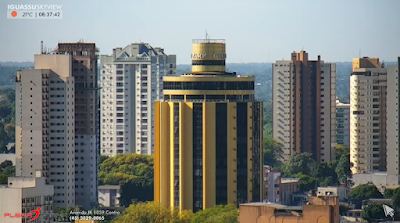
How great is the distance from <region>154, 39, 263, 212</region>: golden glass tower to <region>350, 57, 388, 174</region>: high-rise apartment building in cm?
4178

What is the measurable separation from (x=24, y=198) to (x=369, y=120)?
59.9m

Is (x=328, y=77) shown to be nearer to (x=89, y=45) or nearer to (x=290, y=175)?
(x=290, y=175)

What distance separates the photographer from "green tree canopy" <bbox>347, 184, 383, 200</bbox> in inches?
5162

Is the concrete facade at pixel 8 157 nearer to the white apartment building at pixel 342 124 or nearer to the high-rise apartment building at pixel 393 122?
the high-rise apartment building at pixel 393 122

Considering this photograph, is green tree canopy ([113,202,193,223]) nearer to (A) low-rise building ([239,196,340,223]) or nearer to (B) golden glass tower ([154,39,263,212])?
(B) golden glass tower ([154,39,263,212])

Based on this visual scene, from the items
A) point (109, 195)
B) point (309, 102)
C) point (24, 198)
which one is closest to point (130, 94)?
point (309, 102)

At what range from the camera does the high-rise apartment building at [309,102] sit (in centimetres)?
15875

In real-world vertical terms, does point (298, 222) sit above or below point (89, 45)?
below

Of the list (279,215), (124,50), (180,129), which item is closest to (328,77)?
(124,50)

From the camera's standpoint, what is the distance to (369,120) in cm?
14988

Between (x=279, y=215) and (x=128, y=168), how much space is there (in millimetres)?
65811

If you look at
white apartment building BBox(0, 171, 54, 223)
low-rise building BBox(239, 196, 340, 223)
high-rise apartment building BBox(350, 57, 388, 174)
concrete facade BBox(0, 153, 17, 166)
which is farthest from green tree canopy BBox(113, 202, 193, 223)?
high-rise apartment building BBox(350, 57, 388, 174)

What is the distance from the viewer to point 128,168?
142m

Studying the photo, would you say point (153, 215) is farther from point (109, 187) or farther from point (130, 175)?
point (130, 175)
